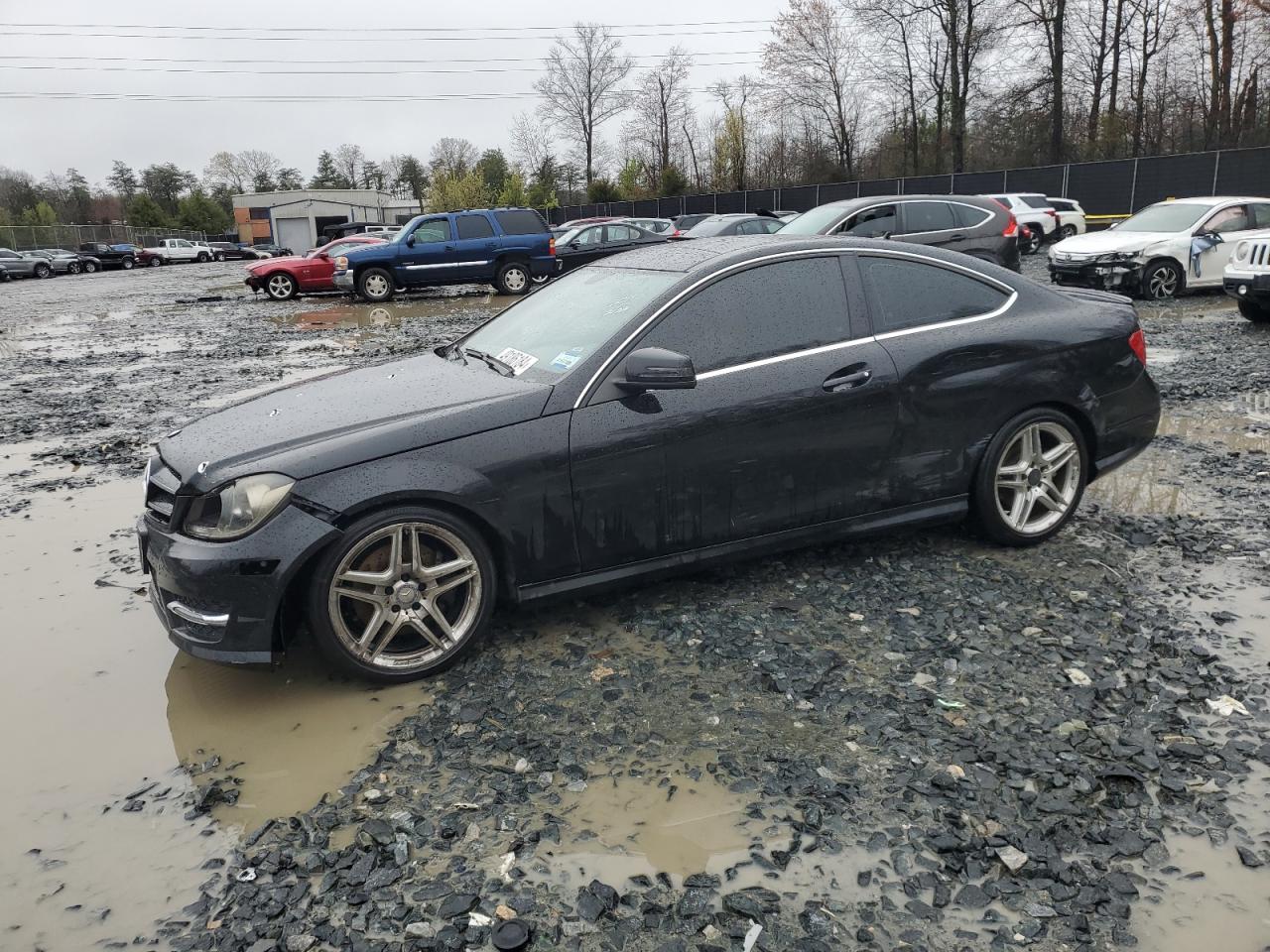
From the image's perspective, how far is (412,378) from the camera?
433 centimetres

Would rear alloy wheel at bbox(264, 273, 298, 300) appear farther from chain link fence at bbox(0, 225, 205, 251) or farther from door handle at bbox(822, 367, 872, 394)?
chain link fence at bbox(0, 225, 205, 251)

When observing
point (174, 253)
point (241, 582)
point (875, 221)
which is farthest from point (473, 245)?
point (174, 253)

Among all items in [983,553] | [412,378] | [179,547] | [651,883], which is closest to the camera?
[651,883]

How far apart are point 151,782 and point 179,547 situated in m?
0.83

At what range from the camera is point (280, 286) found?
2258 centimetres

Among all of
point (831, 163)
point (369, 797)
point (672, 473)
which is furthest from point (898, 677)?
point (831, 163)

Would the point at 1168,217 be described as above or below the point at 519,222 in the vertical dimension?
below

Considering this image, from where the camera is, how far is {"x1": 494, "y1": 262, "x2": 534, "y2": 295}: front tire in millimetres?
20391

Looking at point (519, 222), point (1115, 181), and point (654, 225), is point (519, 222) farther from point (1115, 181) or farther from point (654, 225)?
point (1115, 181)

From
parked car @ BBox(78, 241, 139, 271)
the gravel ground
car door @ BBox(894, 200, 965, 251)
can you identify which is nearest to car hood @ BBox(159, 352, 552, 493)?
the gravel ground

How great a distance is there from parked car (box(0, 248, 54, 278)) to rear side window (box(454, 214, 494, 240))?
3168 cm

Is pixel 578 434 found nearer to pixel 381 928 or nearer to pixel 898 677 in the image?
pixel 898 677

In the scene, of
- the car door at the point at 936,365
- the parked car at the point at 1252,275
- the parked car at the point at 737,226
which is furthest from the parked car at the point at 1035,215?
the car door at the point at 936,365

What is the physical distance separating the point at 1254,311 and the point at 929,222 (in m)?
4.27
